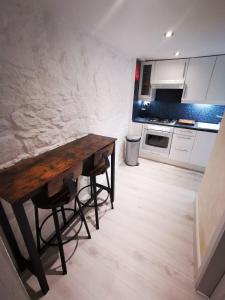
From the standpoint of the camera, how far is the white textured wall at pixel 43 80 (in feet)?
3.55

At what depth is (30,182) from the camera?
1019 millimetres

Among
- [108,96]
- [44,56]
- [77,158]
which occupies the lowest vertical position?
[77,158]

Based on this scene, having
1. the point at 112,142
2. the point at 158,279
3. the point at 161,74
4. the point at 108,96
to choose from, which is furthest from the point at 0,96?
the point at 161,74

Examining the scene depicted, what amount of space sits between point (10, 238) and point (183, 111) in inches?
145

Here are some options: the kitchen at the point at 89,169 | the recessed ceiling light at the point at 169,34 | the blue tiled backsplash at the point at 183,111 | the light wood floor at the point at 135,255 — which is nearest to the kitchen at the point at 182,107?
the blue tiled backsplash at the point at 183,111

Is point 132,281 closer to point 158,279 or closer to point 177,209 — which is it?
point 158,279

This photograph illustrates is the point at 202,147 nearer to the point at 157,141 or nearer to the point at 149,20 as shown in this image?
the point at 157,141

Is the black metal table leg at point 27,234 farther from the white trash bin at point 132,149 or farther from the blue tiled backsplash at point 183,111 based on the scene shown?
the blue tiled backsplash at point 183,111

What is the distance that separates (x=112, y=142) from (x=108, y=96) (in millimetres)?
949

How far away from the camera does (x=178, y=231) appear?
1.83 m

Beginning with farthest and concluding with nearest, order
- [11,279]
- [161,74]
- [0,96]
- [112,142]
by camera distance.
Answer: [161,74], [112,142], [0,96], [11,279]

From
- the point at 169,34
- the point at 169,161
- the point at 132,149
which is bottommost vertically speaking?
the point at 169,161

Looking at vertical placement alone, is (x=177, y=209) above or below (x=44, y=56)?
below

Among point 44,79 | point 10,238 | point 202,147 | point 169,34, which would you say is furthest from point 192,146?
point 10,238
